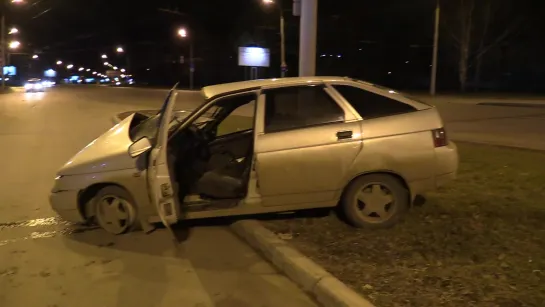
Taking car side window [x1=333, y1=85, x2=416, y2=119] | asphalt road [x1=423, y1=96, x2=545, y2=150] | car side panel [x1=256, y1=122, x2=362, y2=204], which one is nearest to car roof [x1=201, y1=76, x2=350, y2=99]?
car side window [x1=333, y1=85, x2=416, y2=119]

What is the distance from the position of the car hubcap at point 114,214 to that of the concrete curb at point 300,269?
1.19 metres

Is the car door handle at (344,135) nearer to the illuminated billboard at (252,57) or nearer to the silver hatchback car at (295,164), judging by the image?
the silver hatchback car at (295,164)

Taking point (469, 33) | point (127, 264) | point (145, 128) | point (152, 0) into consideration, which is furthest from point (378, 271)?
point (152, 0)

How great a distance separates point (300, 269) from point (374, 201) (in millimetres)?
1589

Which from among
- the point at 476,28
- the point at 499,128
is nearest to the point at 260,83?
the point at 499,128

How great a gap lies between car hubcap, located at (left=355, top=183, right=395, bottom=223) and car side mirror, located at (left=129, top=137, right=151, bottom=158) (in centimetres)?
222

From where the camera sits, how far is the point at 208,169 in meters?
6.73

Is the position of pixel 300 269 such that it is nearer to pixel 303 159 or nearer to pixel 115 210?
pixel 303 159

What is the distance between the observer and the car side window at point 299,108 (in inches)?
243

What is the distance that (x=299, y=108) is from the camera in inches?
246

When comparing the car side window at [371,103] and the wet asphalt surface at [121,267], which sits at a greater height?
the car side window at [371,103]

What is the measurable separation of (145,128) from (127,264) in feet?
5.87

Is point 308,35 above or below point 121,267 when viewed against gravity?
above

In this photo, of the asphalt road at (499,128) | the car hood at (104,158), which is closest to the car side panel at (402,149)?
the car hood at (104,158)
